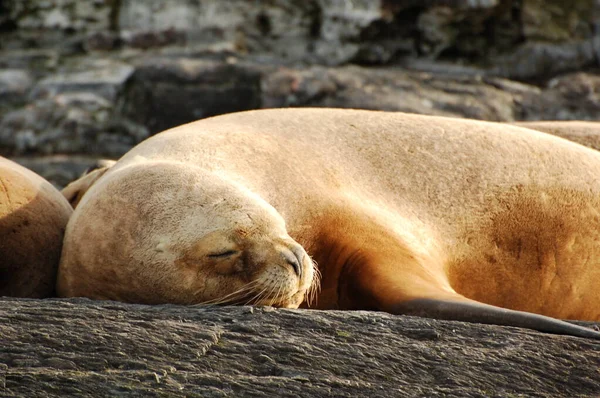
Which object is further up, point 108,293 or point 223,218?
point 223,218

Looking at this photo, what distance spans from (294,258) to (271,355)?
80cm

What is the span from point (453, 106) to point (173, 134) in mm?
5219

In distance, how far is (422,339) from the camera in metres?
3.21

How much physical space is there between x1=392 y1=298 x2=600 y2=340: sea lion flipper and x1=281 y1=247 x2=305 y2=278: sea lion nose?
1.27ft

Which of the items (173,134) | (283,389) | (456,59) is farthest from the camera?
(456,59)

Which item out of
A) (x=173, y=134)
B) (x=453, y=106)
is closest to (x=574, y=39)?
(x=453, y=106)

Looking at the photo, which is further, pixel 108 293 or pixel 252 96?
pixel 252 96

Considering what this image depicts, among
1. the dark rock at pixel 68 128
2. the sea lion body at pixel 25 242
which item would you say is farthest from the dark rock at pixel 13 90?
the sea lion body at pixel 25 242

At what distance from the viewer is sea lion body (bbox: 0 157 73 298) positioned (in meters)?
4.35

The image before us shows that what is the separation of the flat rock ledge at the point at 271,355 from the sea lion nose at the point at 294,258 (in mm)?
379

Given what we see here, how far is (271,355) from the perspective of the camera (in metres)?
2.99

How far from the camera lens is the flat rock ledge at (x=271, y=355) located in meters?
2.78

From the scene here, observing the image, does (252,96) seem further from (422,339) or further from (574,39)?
(422,339)

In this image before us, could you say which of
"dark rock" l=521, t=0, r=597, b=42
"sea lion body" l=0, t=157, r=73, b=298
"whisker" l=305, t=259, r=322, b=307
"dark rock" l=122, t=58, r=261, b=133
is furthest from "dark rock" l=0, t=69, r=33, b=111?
"whisker" l=305, t=259, r=322, b=307
